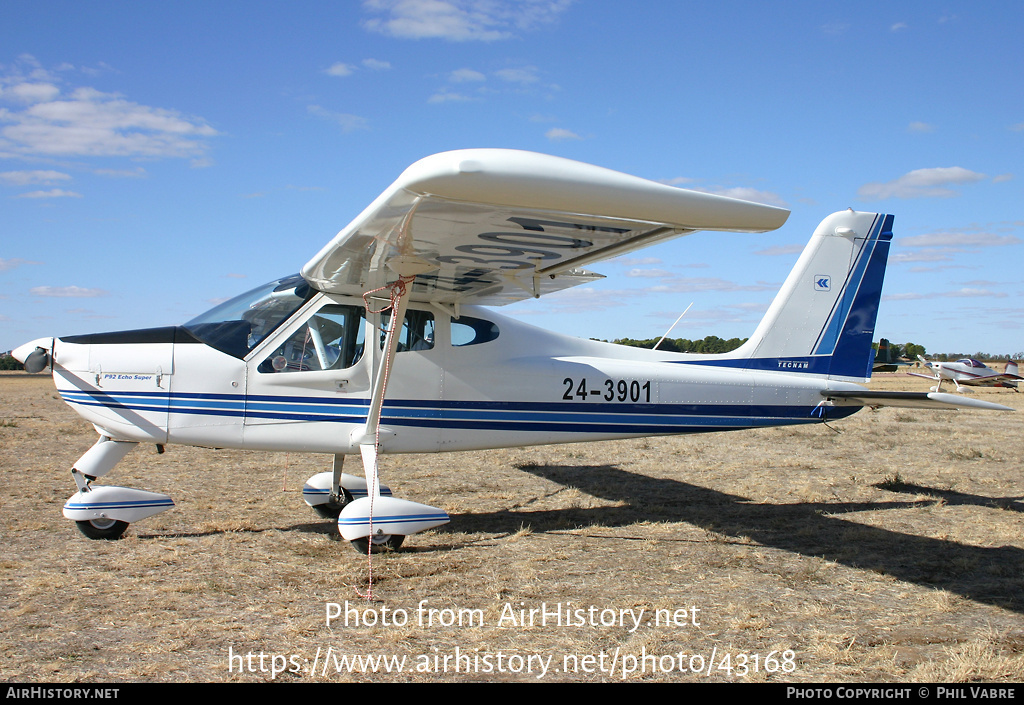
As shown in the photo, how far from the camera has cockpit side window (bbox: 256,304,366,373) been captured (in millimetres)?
6047

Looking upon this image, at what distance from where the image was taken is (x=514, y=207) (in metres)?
3.23

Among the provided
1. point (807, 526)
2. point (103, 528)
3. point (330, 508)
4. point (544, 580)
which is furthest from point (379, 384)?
point (807, 526)

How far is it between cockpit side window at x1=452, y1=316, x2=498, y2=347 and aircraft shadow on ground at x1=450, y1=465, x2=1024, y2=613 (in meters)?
1.78

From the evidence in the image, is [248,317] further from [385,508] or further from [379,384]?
[385,508]

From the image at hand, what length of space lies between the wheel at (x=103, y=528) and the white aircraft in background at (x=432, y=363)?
2 centimetres

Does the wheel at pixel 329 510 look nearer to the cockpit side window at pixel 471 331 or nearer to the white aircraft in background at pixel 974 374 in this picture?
the cockpit side window at pixel 471 331

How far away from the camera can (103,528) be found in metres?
5.63

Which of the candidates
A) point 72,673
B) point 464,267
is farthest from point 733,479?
point 72,673

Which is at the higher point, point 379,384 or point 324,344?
point 324,344

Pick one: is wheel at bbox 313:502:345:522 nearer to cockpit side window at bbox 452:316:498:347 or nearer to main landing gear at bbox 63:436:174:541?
main landing gear at bbox 63:436:174:541

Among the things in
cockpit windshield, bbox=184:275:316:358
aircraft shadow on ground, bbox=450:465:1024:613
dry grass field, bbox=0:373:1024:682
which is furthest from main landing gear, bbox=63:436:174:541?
aircraft shadow on ground, bbox=450:465:1024:613

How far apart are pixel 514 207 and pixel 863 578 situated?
383 centimetres

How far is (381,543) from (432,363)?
1777 mm
